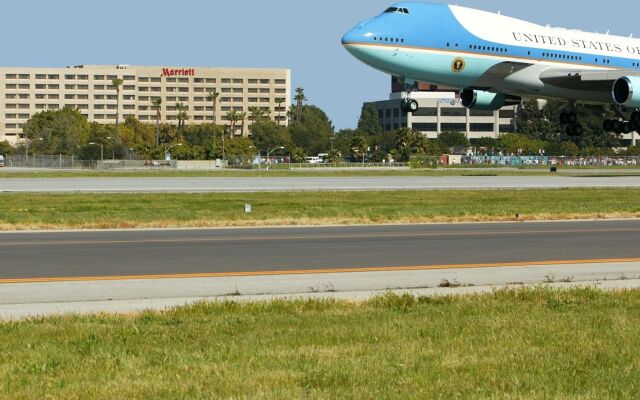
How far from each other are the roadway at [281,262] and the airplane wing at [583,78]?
3326cm

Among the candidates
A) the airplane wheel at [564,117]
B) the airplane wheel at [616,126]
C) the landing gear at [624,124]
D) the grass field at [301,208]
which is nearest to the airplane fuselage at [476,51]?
the landing gear at [624,124]

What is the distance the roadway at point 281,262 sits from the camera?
16.8m

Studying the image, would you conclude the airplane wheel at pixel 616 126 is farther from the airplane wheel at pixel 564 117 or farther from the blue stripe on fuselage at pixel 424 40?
the blue stripe on fuselage at pixel 424 40

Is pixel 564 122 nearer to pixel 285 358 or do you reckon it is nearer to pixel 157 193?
pixel 157 193

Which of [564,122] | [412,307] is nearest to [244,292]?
[412,307]

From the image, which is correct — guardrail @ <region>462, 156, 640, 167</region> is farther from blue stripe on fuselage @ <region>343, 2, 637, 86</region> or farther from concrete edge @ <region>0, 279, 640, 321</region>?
A: concrete edge @ <region>0, 279, 640, 321</region>

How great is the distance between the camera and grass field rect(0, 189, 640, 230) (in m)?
33.4

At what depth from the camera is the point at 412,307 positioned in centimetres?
1497

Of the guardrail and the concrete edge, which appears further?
the guardrail

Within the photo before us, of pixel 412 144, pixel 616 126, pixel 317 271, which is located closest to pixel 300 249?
pixel 317 271

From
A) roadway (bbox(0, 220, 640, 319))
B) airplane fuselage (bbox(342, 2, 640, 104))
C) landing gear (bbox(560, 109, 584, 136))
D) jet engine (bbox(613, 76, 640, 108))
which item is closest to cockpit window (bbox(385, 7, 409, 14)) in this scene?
airplane fuselage (bbox(342, 2, 640, 104))

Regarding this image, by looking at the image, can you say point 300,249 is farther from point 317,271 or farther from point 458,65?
point 458,65

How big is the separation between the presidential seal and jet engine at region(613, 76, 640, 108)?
959 cm

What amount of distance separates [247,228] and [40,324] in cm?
1797
